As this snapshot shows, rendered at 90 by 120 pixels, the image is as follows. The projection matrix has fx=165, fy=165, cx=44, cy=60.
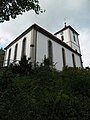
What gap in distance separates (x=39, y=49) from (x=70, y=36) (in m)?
14.8

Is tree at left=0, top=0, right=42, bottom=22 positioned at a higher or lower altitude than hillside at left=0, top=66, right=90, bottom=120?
higher

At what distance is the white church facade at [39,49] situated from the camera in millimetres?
21125

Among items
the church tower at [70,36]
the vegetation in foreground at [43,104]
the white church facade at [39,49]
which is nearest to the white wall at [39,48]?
the white church facade at [39,49]

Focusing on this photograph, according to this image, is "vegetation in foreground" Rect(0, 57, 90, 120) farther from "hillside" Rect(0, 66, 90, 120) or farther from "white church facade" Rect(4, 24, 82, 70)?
"white church facade" Rect(4, 24, 82, 70)

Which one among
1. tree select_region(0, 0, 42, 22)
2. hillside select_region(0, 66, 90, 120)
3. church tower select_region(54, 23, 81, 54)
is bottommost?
hillside select_region(0, 66, 90, 120)

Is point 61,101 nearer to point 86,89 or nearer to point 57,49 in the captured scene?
point 86,89

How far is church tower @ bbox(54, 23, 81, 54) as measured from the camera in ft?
111

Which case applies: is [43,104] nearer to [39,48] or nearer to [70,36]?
[39,48]

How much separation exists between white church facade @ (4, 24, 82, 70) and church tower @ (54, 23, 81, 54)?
4.10m

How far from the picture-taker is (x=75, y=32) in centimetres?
3753

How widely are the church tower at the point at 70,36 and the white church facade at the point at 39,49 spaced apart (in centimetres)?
410

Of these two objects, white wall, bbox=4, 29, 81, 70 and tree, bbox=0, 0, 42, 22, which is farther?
white wall, bbox=4, 29, 81, 70

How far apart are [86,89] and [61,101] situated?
2369 mm

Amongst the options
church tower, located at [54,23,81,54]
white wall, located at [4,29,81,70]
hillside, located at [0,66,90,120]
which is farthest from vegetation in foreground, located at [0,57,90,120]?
church tower, located at [54,23,81,54]
